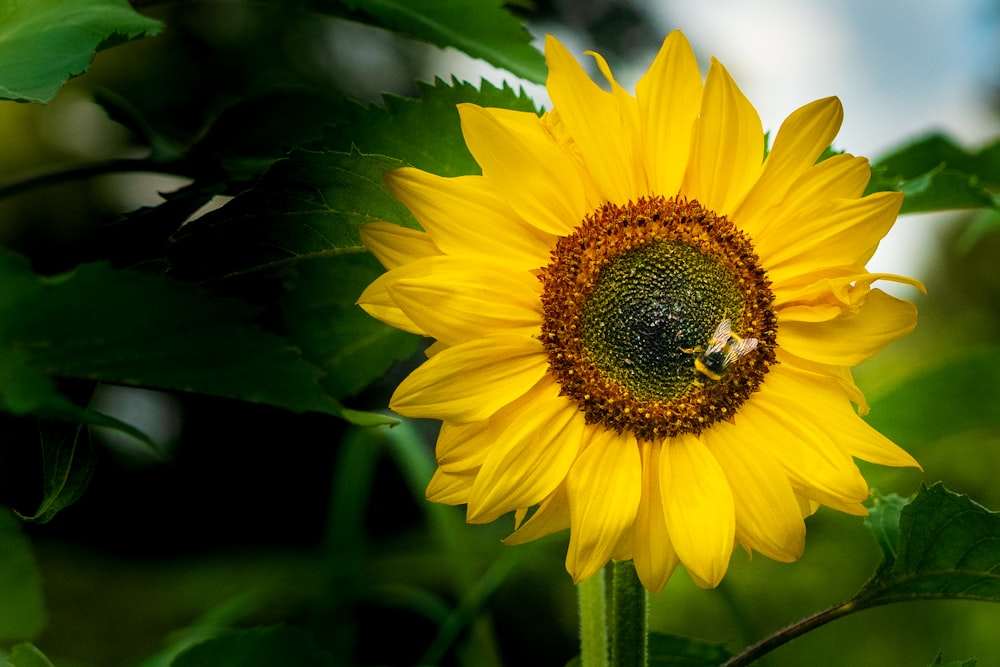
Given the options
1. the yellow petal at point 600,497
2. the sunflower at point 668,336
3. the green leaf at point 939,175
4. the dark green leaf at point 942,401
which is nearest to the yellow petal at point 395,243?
the sunflower at point 668,336

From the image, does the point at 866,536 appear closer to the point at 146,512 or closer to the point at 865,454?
the point at 865,454

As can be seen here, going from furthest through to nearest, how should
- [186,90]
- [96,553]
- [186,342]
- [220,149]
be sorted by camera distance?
[186,90] → [96,553] → [220,149] → [186,342]

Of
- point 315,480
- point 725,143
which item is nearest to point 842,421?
point 725,143

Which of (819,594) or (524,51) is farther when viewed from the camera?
(819,594)

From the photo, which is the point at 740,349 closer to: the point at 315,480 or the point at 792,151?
the point at 792,151

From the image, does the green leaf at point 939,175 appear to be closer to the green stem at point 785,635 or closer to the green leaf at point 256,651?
the green stem at point 785,635

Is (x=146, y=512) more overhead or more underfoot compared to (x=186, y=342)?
more underfoot

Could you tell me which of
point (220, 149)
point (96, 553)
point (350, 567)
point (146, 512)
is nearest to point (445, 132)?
point (220, 149)
